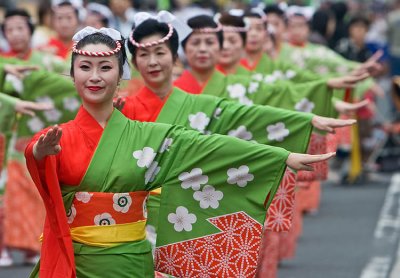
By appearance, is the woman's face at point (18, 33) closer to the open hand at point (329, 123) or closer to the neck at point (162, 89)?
the neck at point (162, 89)

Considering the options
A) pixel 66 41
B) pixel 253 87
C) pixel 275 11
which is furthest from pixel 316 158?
pixel 275 11

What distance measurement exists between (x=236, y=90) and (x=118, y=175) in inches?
119

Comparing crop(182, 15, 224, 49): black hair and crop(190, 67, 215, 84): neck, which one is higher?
crop(182, 15, 224, 49): black hair

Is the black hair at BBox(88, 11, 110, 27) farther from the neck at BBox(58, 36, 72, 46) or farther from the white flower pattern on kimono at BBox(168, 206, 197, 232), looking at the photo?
the white flower pattern on kimono at BBox(168, 206, 197, 232)

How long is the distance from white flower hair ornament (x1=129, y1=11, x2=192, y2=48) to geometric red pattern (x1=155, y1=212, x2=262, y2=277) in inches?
53.4

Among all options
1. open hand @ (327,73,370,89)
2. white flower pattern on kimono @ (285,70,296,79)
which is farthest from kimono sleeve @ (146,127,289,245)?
white flower pattern on kimono @ (285,70,296,79)

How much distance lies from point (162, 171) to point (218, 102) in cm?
124

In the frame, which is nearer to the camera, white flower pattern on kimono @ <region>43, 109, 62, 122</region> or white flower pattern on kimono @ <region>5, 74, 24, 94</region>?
white flower pattern on kimono @ <region>5, 74, 24, 94</region>

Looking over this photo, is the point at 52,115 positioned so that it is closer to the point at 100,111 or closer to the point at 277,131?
the point at 277,131

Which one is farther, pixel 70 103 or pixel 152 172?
pixel 70 103

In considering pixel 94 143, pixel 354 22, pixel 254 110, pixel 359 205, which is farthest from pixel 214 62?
pixel 354 22

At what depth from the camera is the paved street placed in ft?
34.2

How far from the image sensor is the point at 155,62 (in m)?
7.65

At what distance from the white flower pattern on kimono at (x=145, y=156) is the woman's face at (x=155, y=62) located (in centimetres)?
130
